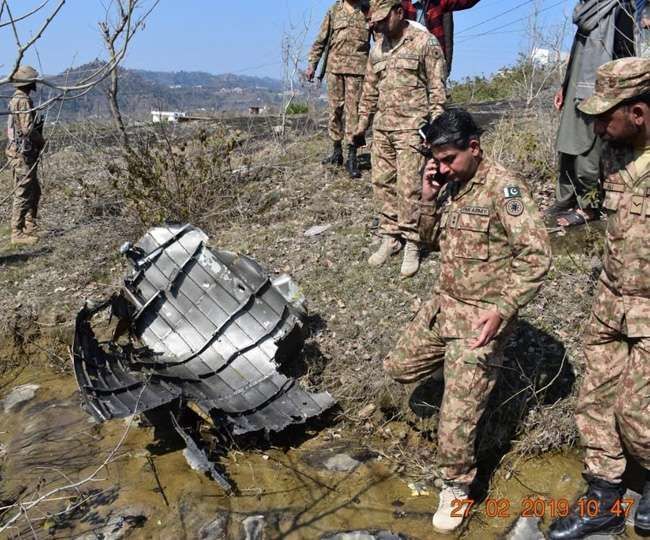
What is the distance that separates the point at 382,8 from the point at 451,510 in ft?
10.9

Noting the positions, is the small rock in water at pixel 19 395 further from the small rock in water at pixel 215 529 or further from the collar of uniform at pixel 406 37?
the collar of uniform at pixel 406 37

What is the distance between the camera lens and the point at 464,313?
275cm

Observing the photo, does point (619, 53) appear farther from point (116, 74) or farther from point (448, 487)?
point (116, 74)

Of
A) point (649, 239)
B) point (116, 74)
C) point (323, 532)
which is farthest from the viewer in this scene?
point (116, 74)

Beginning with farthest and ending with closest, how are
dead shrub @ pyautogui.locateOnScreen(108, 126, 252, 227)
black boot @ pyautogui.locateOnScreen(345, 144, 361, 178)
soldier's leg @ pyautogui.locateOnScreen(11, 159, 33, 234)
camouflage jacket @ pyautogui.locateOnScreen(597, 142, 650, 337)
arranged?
soldier's leg @ pyautogui.locateOnScreen(11, 159, 33, 234), black boot @ pyautogui.locateOnScreen(345, 144, 361, 178), dead shrub @ pyautogui.locateOnScreen(108, 126, 252, 227), camouflage jacket @ pyautogui.locateOnScreen(597, 142, 650, 337)

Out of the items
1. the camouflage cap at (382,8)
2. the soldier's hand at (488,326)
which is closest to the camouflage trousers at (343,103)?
the camouflage cap at (382,8)

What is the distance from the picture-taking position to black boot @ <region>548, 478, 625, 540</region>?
268 centimetres

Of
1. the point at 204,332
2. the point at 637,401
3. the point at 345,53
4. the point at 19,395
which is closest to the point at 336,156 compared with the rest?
the point at 345,53

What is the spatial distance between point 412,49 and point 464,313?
8.23 ft

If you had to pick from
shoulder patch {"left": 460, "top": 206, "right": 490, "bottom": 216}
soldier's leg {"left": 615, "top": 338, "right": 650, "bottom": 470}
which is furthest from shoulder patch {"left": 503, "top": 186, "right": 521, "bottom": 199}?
soldier's leg {"left": 615, "top": 338, "right": 650, "bottom": 470}

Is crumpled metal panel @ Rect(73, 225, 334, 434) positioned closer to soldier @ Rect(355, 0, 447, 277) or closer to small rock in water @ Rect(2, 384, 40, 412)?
soldier @ Rect(355, 0, 447, 277)

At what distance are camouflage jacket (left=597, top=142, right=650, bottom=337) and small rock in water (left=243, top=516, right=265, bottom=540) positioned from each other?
1957 mm

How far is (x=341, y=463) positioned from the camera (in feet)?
A: 11.6

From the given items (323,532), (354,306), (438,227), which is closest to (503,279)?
(438,227)
